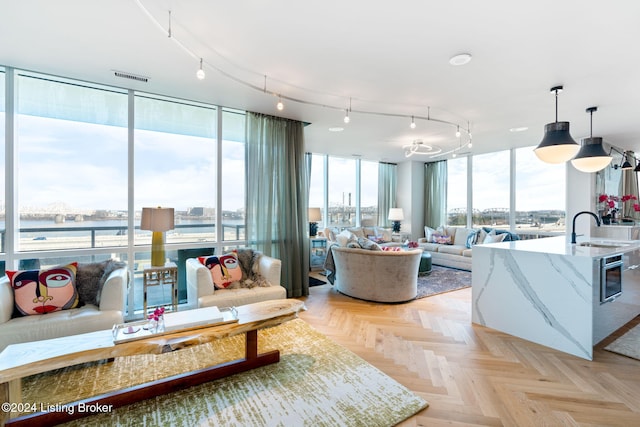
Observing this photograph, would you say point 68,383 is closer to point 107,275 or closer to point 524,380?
point 107,275

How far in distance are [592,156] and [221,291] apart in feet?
15.2

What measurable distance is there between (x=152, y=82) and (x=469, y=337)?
4.32 metres

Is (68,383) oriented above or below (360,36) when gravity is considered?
below

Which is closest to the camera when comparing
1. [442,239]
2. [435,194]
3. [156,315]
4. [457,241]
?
[156,315]

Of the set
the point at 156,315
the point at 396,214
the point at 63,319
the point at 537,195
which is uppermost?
the point at 537,195

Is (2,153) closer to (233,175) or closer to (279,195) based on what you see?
(233,175)

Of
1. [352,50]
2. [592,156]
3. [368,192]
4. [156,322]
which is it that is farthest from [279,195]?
[368,192]

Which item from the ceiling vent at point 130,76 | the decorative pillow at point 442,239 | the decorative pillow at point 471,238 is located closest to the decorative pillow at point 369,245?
the decorative pillow at point 471,238

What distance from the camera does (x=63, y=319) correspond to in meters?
2.52

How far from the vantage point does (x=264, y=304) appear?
277 centimetres

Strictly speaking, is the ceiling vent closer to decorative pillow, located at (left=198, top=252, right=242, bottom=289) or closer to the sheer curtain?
the sheer curtain

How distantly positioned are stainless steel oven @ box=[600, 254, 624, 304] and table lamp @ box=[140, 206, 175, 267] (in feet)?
14.0

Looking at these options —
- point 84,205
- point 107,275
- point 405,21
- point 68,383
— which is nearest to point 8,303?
point 107,275

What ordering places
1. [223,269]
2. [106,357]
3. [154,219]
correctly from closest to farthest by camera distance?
[106,357] → [154,219] → [223,269]
